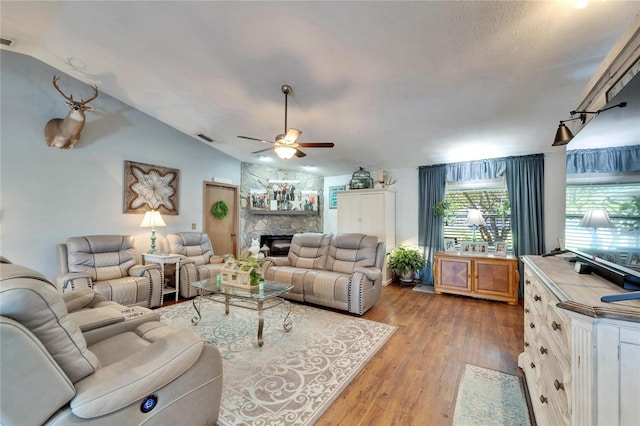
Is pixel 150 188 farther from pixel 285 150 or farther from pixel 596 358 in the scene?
pixel 596 358

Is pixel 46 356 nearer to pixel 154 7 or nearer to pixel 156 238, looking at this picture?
pixel 154 7

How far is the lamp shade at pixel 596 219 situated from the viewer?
4.57ft

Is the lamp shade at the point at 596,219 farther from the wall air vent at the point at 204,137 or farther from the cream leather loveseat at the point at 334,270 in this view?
the wall air vent at the point at 204,137

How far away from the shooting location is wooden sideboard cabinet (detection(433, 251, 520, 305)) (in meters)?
3.99

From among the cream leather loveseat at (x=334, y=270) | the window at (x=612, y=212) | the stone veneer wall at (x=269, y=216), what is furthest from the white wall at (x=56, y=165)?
the window at (x=612, y=212)

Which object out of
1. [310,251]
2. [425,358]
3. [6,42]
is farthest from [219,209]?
[425,358]

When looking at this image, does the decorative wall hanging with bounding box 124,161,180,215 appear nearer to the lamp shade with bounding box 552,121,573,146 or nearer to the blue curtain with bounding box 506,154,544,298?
the lamp shade with bounding box 552,121,573,146

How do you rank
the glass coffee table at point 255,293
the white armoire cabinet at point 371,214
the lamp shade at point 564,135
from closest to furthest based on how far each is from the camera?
the lamp shade at point 564,135 < the glass coffee table at point 255,293 < the white armoire cabinet at point 371,214

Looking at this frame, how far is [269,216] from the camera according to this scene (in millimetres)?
6449

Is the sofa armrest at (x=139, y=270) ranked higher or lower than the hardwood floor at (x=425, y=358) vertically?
higher

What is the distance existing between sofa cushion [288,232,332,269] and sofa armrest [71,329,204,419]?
2917 millimetres

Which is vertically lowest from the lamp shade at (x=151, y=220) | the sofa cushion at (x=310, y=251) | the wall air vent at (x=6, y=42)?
the sofa cushion at (x=310, y=251)

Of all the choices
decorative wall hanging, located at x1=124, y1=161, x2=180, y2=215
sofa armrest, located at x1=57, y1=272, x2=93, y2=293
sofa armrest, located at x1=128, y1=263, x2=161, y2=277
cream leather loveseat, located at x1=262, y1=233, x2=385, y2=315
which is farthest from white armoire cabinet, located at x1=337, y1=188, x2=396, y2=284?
sofa armrest, located at x1=57, y1=272, x2=93, y2=293

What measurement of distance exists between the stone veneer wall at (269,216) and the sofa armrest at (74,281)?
2961 mm
